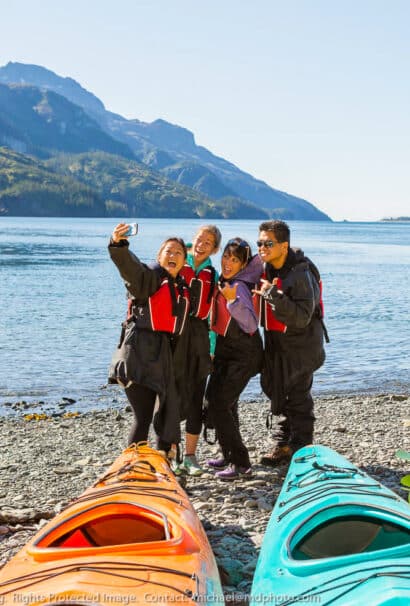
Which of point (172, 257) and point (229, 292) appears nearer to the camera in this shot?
point (172, 257)

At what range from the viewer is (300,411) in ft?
20.4

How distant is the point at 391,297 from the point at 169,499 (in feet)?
96.2

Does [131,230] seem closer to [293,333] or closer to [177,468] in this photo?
[293,333]

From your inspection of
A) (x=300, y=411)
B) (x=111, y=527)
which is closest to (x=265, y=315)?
(x=300, y=411)

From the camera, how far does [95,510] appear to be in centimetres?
424

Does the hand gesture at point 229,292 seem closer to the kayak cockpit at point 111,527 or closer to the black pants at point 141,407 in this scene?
the black pants at point 141,407

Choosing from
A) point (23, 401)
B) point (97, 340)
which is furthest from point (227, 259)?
point (97, 340)

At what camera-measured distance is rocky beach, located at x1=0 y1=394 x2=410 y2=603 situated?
5.25m

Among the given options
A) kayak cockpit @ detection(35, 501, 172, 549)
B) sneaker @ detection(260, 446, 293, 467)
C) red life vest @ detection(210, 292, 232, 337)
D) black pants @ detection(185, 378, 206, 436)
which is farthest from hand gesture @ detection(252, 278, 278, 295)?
kayak cockpit @ detection(35, 501, 172, 549)

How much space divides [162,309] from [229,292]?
657 mm

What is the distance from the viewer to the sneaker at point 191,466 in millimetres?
6424

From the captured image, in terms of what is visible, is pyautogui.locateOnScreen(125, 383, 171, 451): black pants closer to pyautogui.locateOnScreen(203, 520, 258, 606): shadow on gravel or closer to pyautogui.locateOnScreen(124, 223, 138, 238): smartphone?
pyautogui.locateOnScreen(203, 520, 258, 606): shadow on gravel

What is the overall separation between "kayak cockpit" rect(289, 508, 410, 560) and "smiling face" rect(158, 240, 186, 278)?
2.38 m

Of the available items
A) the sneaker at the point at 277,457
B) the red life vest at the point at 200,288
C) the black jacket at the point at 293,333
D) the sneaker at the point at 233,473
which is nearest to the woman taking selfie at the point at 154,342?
the red life vest at the point at 200,288
